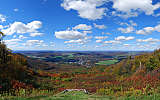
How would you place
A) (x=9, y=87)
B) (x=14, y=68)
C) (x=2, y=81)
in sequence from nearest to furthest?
(x=9, y=87) → (x=2, y=81) → (x=14, y=68)

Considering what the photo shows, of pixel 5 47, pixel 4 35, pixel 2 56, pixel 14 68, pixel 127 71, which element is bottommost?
pixel 127 71

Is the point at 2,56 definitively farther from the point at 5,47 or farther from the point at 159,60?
the point at 159,60

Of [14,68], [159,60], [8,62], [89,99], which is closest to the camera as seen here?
[89,99]

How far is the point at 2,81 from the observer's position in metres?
17.6

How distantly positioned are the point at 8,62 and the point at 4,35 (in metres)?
4.57

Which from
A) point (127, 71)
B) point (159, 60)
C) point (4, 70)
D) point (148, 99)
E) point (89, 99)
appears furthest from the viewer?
point (127, 71)

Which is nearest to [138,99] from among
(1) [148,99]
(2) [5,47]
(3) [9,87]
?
(1) [148,99]

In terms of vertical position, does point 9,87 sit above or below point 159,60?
below

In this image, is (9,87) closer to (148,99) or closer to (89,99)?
(89,99)

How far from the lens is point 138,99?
364 inches

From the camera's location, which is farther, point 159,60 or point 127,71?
point 127,71

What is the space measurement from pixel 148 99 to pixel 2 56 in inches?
805

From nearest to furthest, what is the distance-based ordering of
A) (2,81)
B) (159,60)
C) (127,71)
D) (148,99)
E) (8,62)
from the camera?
(148,99)
(2,81)
(8,62)
(159,60)
(127,71)

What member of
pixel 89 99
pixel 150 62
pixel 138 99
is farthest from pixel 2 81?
pixel 150 62
